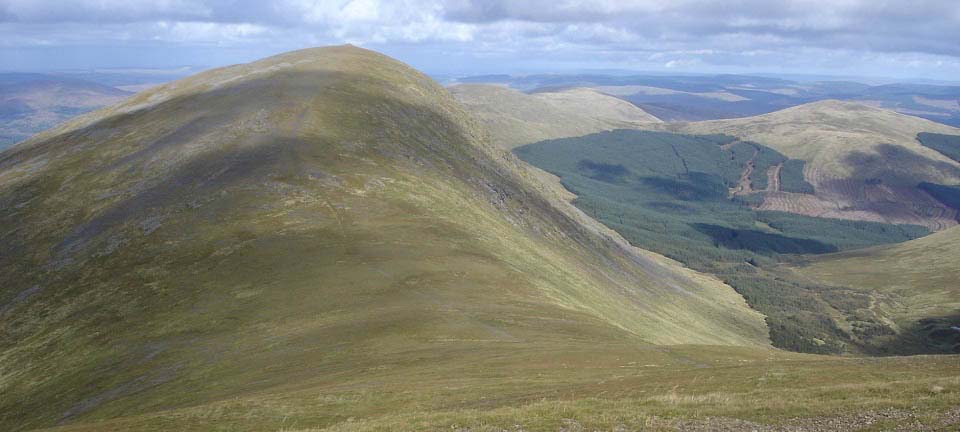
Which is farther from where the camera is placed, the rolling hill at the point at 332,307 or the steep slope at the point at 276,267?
the steep slope at the point at 276,267

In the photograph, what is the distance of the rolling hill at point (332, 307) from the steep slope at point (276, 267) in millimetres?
423

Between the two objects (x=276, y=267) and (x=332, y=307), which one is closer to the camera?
(x=332, y=307)

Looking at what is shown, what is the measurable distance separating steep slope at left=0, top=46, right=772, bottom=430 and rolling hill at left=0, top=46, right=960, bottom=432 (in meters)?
0.42

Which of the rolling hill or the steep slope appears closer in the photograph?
the rolling hill

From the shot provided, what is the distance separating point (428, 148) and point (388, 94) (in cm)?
3900

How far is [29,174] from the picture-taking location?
145 meters

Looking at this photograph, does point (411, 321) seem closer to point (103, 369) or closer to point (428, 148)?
point (103, 369)

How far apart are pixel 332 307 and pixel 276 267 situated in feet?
56.2

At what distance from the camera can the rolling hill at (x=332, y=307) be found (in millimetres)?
38031

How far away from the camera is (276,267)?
8156 cm

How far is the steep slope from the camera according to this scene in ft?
187

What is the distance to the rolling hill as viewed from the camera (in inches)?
1497

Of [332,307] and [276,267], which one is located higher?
[276,267]

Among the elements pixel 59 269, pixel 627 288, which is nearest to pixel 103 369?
pixel 59 269
